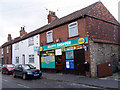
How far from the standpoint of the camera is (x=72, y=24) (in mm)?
14711

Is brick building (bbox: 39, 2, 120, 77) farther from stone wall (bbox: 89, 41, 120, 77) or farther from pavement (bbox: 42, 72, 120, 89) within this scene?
pavement (bbox: 42, 72, 120, 89)

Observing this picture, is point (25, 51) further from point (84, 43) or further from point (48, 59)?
point (84, 43)

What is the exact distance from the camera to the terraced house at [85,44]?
1257 centimetres

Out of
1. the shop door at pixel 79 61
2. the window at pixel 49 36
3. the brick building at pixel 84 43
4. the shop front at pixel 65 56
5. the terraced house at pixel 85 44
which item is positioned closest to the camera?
the terraced house at pixel 85 44

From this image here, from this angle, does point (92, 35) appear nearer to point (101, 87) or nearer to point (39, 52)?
point (101, 87)

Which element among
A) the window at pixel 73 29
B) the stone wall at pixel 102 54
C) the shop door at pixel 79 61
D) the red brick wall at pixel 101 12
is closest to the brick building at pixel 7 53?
the window at pixel 73 29

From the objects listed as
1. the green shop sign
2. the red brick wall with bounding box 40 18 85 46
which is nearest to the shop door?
the green shop sign

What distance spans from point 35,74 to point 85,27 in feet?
22.6

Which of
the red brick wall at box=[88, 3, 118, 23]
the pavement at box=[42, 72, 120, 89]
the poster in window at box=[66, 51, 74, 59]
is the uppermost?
the red brick wall at box=[88, 3, 118, 23]

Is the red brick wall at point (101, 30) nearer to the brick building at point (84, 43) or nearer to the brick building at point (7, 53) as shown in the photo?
the brick building at point (84, 43)

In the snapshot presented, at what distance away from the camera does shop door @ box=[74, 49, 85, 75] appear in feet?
42.7

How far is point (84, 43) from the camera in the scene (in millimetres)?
12875

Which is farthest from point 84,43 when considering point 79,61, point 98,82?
point 98,82

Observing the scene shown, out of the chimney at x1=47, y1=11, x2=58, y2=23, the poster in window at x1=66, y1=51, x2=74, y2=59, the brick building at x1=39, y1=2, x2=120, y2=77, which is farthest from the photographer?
the chimney at x1=47, y1=11, x2=58, y2=23
